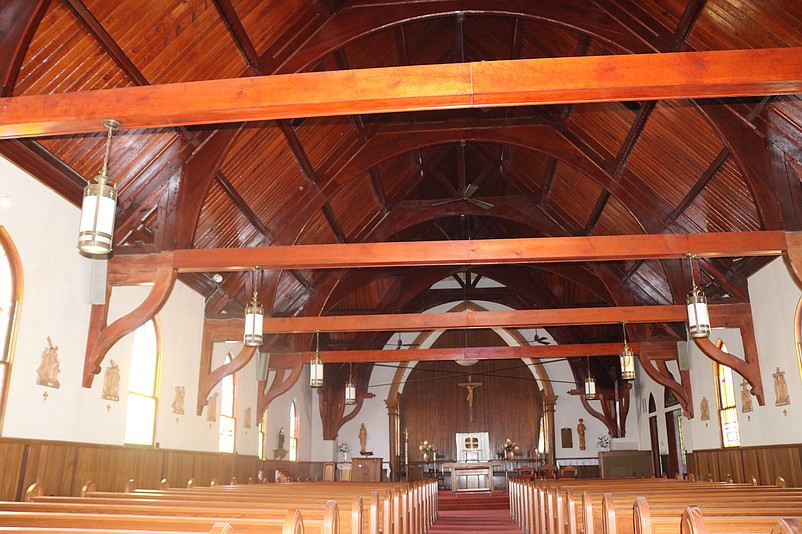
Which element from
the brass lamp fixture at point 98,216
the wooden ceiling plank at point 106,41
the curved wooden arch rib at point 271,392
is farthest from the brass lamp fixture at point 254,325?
the curved wooden arch rib at point 271,392

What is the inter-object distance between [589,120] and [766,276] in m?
4.15

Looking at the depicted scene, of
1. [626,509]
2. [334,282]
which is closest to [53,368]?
[626,509]

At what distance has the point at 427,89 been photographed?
512 centimetres

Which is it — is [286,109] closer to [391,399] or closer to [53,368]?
[53,368]

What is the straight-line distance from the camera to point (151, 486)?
10719mm

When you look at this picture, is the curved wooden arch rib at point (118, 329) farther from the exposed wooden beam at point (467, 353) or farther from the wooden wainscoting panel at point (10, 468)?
the exposed wooden beam at point (467, 353)

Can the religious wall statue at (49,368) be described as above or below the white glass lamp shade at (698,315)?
below

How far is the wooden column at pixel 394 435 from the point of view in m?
23.1

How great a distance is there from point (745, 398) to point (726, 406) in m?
1.37

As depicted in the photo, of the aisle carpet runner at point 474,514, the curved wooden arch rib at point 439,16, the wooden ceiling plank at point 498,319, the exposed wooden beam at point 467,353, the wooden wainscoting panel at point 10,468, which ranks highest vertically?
the curved wooden arch rib at point 439,16

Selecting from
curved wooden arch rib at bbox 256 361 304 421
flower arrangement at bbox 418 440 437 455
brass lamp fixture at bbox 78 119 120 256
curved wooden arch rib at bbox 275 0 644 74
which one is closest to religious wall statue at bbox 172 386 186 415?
curved wooden arch rib at bbox 256 361 304 421

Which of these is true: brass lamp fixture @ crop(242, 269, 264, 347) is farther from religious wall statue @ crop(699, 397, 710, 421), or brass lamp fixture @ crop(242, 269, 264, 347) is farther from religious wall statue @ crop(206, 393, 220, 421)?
religious wall statue @ crop(699, 397, 710, 421)

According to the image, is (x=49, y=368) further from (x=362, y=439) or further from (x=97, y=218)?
(x=362, y=439)

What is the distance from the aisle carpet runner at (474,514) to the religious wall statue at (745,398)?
15.7 feet
